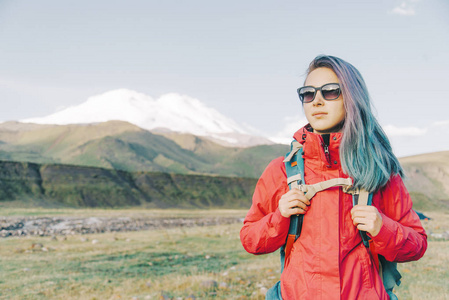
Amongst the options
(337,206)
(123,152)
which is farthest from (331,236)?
(123,152)

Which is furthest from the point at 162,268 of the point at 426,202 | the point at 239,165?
the point at 239,165

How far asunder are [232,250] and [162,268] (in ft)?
14.5

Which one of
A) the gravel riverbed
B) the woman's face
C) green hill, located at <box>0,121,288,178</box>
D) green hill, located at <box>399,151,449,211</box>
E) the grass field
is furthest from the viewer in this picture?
green hill, located at <box>0,121,288,178</box>

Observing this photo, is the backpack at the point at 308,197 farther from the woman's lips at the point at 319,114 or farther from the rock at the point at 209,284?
the rock at the point at 209,284

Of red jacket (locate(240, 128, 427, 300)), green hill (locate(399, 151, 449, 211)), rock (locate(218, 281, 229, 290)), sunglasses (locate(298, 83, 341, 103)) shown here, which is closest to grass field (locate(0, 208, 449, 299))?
rock (locate(218, 281, 229, 290))

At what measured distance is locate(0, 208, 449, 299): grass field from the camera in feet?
26.5

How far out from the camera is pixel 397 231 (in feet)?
7.15

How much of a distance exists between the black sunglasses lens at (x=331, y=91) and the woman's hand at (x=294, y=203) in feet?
2.21

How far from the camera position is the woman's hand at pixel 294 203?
2.15 meters

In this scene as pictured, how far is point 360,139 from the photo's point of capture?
2.26 m

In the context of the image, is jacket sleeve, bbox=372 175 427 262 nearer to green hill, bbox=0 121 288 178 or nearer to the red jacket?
the red jacket

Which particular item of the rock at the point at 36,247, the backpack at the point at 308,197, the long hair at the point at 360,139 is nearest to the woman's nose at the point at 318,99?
the long hair at the point at 360,139

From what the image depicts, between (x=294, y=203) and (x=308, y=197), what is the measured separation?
0.10 metres

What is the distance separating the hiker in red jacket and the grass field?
5.39 m
